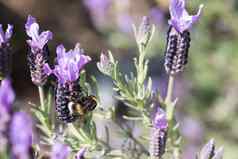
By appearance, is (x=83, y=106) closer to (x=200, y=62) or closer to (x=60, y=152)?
→ (x=60, y=152)

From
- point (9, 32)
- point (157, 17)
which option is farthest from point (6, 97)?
point (157, 17)

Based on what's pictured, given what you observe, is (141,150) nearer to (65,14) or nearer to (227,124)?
(227,124)

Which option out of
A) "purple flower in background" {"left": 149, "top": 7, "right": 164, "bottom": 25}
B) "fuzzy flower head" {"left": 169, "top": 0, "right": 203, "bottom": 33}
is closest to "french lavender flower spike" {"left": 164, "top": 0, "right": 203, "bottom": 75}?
"fuzzy flower head" {"left": 169, "top": 0, "right": 203, "bottom": 33}

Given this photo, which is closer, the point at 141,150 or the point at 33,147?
the point at 33,147

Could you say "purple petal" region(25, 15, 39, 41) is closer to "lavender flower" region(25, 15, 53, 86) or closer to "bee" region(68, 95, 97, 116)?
"lavender flower" region(25, 15, 53, 86)

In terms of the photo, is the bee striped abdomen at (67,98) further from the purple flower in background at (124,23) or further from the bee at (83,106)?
the purple flower in background at (124,23)

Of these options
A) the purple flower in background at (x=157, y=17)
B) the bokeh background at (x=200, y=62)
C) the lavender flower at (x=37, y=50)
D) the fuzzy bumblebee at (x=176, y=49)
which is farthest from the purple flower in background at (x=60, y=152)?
the purple flower in background at (x=157, y=17)

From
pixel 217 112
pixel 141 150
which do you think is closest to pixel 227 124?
pixel 217 112
